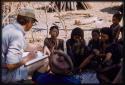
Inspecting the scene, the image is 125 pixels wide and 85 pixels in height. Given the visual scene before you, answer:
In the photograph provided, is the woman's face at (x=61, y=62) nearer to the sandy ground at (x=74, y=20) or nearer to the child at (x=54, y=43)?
the child at (x=54, y=43)

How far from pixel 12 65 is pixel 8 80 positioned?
21 centimetres

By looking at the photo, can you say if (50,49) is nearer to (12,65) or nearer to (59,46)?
(59,46)

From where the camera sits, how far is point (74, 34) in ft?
15.8

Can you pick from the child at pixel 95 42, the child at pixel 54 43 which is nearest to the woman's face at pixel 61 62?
the child at pixel 95 42

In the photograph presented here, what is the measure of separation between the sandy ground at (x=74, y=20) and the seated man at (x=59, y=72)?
2464 mm

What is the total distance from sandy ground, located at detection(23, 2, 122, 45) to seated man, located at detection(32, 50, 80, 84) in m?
2.46

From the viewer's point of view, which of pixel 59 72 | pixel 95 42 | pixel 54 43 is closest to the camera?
pixel 59 72

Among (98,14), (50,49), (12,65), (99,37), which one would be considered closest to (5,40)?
(12,65)

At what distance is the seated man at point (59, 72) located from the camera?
4160mm

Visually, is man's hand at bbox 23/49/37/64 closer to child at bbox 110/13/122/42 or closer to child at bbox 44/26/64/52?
child at bbox 44/26/64/52

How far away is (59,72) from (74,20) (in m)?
5.01

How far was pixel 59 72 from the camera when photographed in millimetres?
4172

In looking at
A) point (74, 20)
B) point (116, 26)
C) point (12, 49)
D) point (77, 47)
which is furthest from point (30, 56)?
point (74, 20)

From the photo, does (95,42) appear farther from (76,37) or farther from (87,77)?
(87,77)
